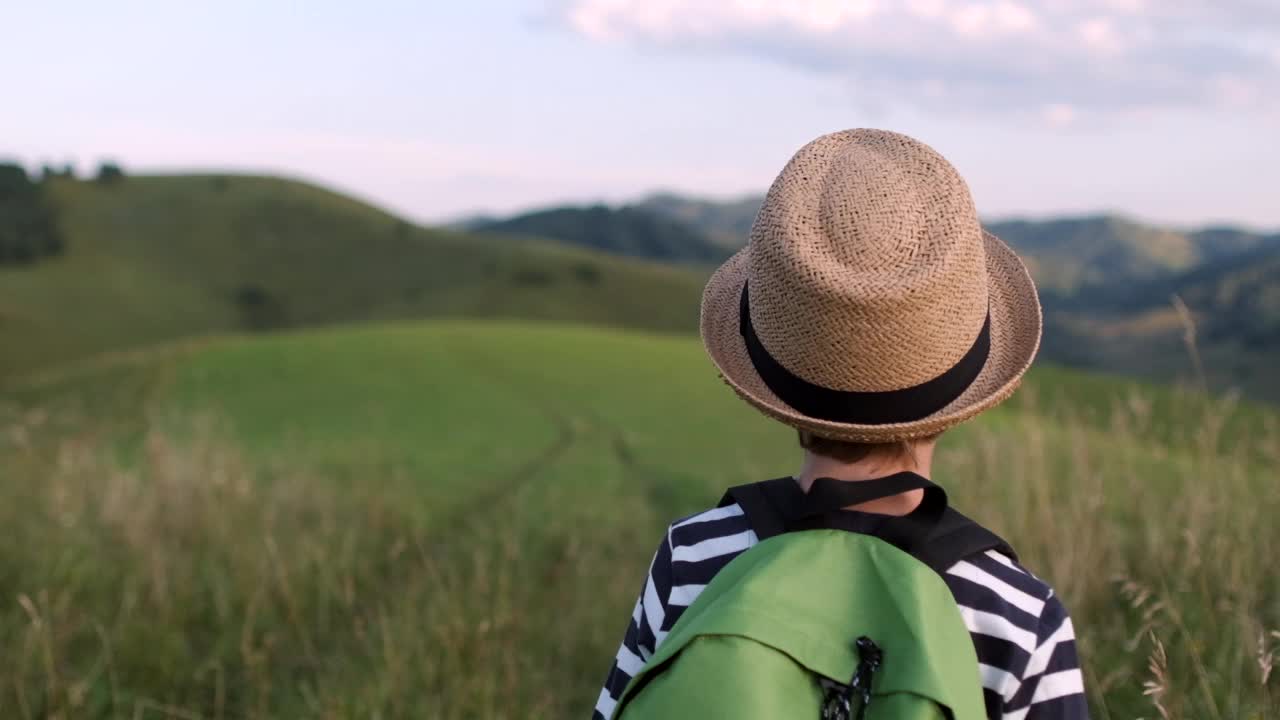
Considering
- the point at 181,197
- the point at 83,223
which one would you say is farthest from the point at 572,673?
the point at 181,197

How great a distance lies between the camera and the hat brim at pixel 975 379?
1440 mm

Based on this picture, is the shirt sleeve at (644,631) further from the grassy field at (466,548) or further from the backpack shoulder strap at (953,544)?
the grassy field at (466,548)

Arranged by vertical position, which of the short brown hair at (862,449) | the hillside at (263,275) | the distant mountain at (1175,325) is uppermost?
the short brown hair at (862,449)

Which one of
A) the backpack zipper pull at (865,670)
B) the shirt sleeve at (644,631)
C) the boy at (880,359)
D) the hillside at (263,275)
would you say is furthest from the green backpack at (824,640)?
the hillside at (263,275)

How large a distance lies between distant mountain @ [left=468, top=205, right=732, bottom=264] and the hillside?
67048mm

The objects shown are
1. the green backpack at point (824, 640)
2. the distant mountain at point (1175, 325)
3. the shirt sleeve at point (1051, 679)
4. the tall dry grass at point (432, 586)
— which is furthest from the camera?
the distant mountain at point (1175, 325)

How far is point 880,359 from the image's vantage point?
1.43m

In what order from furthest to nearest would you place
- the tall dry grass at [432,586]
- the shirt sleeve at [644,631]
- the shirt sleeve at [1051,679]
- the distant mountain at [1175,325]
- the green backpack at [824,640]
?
the distant mountain at [1175,325] < the tall dry grass at [432,586] < the shirt sleeve at [644,631] < the shirt sleeve at [1051,679] < the green backpack at [824,640]

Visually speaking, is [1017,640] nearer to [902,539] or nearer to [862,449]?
[902,539]

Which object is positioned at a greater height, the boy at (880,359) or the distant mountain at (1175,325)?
the boy at (880,359)

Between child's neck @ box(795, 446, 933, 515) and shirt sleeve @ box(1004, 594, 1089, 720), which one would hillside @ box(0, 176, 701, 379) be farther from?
shirt sleeve @ box(1004, 594, 1089, 720)

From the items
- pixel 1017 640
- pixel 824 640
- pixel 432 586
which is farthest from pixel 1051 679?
pixel 432 586

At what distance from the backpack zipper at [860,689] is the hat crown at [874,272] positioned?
1.21 ft

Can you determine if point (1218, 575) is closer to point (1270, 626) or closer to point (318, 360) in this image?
point (1270, 626)
